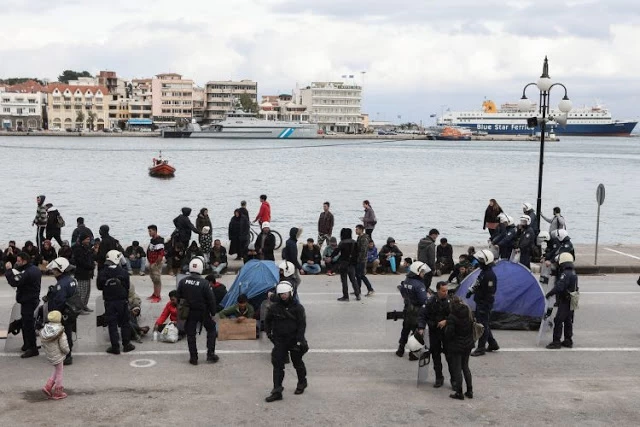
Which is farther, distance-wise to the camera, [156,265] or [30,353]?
[156,265]

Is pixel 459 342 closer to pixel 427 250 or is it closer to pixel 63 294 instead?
pixel 63 294

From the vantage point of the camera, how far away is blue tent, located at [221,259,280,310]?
12.7 m

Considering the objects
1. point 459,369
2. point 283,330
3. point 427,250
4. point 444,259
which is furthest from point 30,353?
point 444,259

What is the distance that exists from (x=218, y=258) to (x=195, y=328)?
25.3ft

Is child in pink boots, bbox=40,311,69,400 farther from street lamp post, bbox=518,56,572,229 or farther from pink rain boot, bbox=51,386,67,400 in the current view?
street lamp post, bbox=518,56,572,229

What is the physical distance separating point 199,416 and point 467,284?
6159 mm

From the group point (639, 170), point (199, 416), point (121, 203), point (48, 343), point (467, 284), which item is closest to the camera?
point (199, 416)

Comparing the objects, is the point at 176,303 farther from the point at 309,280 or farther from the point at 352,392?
the point at 309,280

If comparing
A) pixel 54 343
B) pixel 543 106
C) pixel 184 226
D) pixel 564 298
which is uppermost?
pixel 543 106

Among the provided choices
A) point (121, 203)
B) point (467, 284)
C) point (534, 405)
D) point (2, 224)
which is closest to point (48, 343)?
point (534, 405)

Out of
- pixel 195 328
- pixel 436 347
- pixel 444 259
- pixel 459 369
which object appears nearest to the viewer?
pixel 459 369

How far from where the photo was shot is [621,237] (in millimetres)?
42375

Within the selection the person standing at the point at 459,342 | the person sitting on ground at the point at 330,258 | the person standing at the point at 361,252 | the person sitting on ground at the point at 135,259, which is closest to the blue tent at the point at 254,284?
the person standing at the point at 361,252

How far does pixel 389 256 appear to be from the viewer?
742 inches
